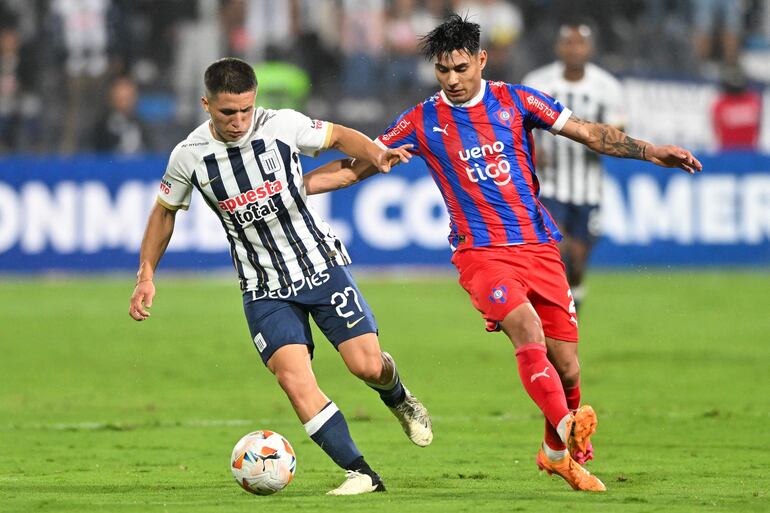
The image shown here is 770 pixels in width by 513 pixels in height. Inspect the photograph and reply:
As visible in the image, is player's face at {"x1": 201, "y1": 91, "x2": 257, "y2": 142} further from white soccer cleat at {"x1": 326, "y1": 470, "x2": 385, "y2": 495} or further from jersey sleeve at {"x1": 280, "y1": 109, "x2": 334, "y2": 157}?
white soccer cleat at {"x1": 326, "y1": 470, "x2": 385, "y2": 495}

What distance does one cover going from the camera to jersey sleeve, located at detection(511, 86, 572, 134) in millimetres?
7031

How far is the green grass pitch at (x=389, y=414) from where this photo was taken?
255 inches

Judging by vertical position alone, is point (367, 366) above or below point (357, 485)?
above

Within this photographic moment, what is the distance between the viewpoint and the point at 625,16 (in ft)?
69.9

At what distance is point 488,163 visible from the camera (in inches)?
278

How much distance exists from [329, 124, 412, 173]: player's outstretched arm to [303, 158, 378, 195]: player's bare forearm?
0.10 meters

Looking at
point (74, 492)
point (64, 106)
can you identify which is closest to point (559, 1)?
point (64, 106)

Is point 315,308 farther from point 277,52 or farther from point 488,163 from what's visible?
point 277,52

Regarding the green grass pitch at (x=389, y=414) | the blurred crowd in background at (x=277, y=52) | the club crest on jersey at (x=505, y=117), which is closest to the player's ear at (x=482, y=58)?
the club crest on jersey at (x=505, y=117)

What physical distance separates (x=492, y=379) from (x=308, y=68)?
10.1m

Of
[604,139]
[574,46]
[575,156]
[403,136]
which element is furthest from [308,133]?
[575,156]

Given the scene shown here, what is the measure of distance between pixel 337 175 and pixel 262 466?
153cm

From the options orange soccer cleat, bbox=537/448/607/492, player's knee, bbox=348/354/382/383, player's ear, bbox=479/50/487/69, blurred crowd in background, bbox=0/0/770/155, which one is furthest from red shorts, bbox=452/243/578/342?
blurred crowd in background, bbox=0/0/770/155

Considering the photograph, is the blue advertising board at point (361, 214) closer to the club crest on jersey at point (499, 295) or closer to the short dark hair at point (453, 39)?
the short dark hair at point (453, 39)
